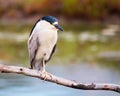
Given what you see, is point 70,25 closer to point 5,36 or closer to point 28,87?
point 5,36

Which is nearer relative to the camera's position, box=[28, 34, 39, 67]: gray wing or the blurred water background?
box=[28, 34, 39, 67]: gray wing

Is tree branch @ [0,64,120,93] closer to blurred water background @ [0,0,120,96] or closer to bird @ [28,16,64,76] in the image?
bird @ [28,16,64,76]

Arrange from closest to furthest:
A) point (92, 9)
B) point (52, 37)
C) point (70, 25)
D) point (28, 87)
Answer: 1. point (52, 37)
2. point (28, 87)
3. point (70, 25)
4. point (92, 9)

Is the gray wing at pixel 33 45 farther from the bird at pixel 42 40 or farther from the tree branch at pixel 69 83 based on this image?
the tree branch at pixel 69 83

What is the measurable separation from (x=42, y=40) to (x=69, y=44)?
12.3 m

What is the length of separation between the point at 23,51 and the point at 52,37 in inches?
432

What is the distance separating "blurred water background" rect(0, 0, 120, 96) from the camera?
474 inches

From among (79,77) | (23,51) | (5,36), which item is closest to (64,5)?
(5,36)

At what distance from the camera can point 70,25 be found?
2598 cm

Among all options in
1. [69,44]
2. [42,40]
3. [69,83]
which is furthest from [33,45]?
[69,44]

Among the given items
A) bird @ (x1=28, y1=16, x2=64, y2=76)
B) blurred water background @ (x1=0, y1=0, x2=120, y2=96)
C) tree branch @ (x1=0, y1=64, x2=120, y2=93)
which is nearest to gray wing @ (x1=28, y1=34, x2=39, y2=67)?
bird @ (x1=28, y1=16, x2=64, y2=76)

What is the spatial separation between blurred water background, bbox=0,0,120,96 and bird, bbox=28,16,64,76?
360 cm

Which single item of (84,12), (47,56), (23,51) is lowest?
(47,56)

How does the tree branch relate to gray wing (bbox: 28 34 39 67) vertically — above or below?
below
